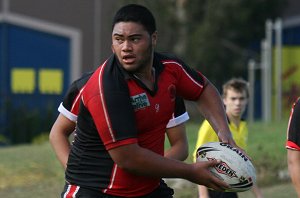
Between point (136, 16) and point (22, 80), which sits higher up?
point (136, 16)

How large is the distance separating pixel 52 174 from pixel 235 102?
24.2 feet

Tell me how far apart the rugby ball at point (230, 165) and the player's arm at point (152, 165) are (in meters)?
0.12

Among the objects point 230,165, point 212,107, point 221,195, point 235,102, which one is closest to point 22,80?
point 235,102

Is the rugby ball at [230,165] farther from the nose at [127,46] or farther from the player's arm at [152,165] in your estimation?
the nose at [127,46]

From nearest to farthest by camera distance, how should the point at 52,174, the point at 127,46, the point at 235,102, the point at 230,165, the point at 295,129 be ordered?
the point at 127,46 → the point at 230,165 → the point at 295,129 → the point at 235,102 → the point at 52,174

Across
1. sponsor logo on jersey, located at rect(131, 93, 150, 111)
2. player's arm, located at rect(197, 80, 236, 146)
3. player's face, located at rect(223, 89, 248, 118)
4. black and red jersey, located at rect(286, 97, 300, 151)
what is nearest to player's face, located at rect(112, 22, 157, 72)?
sponsor logo on jersey, located at rect(131, 93, 150, 111)

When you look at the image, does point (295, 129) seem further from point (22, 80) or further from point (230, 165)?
point (22, 80)

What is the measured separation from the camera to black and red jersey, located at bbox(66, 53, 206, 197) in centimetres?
491

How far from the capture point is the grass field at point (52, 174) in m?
13.9

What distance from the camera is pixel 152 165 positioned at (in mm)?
4930

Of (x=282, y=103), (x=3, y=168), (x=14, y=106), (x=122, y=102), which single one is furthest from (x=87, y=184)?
(x=282, y=103)

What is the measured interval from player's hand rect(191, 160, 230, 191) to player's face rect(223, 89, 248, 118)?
12.8 ft

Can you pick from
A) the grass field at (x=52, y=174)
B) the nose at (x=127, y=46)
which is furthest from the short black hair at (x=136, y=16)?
the grass field at (x=52, y=174)

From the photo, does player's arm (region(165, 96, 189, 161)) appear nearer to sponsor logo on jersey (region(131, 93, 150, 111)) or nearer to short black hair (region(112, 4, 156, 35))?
sponsor logo on jersey (region(131, 93, 150, 111))
